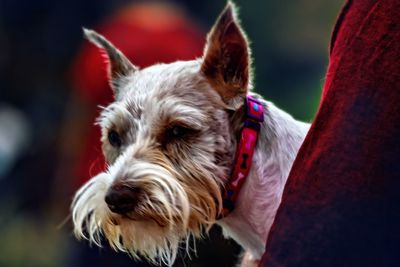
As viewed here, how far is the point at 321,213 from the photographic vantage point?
1554 mm

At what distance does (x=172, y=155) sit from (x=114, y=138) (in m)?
0.23

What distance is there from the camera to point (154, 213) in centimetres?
217

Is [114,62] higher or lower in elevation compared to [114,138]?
higher

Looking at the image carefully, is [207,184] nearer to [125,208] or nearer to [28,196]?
[125,208]

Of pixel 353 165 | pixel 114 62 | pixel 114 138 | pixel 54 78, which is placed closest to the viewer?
pixel 353 165

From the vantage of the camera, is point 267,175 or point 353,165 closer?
point 353,165

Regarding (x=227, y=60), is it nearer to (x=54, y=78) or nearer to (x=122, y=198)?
(x=122, y=198)

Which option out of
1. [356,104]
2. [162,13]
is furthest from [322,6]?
[356,104]

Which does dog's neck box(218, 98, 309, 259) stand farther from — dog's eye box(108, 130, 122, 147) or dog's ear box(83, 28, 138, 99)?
dog's ear box(83, 28, 138, 99)

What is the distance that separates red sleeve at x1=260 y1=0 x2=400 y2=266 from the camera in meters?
1.49

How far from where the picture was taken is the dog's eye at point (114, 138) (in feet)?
7.88

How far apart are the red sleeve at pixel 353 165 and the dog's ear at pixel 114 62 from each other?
3.42 ft

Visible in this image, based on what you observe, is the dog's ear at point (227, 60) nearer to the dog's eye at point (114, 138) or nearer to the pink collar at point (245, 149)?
the pink collar at point (245, 149)

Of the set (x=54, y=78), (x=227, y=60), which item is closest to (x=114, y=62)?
(x=227, y=60)
